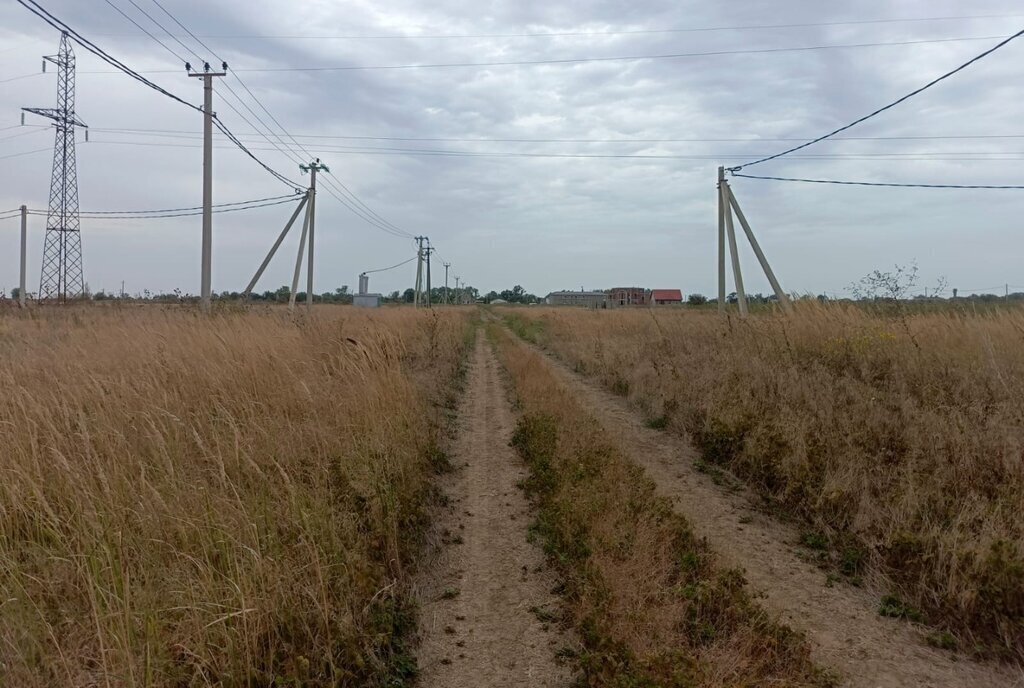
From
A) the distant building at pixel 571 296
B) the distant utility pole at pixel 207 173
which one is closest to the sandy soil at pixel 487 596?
the distant utility pole at pixel 207 173

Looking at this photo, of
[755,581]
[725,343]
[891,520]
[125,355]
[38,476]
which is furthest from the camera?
[725,343]

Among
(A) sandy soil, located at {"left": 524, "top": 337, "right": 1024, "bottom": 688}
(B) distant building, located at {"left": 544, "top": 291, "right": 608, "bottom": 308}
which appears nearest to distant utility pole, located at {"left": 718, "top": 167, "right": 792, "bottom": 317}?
(A) sandy soil, located at {"left": 524, "top": 337, "right": 1024, "bottom": 688}

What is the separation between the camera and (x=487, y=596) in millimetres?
4301

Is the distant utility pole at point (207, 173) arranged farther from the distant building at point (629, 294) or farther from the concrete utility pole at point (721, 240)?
the distant building at point (629, 294)

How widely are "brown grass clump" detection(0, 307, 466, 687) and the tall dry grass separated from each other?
3529 mm

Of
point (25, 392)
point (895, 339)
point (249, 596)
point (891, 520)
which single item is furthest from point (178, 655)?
point (895, 339)

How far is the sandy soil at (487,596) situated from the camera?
344 cm

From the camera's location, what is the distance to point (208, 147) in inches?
692

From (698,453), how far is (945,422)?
9.27 ft

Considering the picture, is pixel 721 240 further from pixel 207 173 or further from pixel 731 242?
pixel 207 173

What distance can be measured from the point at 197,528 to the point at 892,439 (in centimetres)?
611

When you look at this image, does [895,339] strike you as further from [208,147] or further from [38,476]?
[208,147]

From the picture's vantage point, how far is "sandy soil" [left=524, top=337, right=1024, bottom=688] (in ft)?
11.3

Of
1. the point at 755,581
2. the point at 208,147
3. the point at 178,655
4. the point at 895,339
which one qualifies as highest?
the point at 208,147
